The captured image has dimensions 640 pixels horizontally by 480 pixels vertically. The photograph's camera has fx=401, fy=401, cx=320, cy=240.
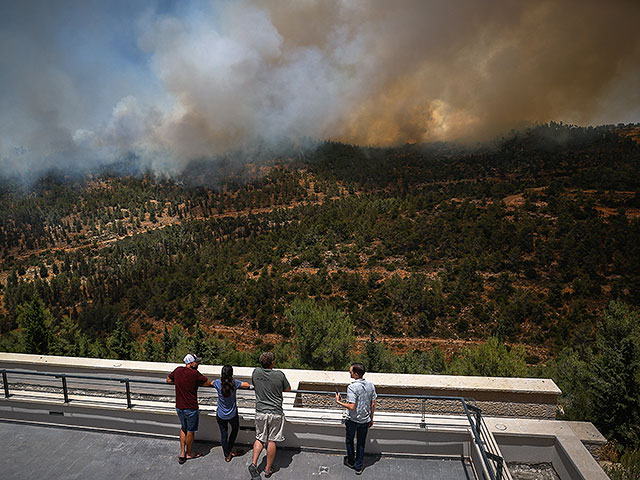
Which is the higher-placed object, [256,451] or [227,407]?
[227,407]

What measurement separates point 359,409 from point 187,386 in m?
2.14

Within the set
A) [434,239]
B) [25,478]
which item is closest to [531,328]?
[434,239]

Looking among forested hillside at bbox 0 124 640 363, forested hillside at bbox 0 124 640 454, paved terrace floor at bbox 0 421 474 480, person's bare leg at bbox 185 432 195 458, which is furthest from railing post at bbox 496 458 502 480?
forested hillside at bbox 0 124 640 363

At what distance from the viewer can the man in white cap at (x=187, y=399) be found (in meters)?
4.98

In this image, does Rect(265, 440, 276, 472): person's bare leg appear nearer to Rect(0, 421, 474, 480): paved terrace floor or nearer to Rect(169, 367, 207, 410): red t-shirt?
Rect(0, 421, 474, 480): paved terrace floor

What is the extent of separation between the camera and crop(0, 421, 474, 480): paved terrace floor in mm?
4797

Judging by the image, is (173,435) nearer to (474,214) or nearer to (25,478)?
(25,478)

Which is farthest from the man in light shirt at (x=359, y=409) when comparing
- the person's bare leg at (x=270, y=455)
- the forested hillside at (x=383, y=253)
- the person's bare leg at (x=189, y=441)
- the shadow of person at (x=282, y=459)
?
the forested hillside at (x=383, y=253)

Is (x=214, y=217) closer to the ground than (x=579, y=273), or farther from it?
farther from it

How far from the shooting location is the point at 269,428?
4.81 metres

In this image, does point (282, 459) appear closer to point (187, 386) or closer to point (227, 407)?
point (227, 407)

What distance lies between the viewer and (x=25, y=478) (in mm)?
4809

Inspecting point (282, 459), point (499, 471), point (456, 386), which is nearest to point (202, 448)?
point (282, 459)

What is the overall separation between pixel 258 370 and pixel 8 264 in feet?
285
